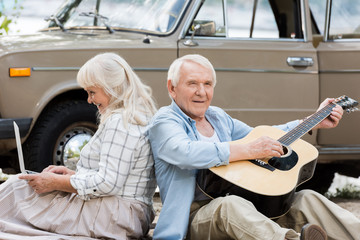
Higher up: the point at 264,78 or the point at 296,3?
the point at 296,3

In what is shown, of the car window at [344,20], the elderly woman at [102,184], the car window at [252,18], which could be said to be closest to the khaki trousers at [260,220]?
the elderly woman at [102,184]

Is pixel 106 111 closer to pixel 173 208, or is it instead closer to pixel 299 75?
pixel 173 208

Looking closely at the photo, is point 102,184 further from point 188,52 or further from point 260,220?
point 188,52

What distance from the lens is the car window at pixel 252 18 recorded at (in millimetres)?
6148

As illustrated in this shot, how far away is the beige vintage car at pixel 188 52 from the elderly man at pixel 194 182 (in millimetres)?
2196

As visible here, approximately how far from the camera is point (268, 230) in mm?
3182

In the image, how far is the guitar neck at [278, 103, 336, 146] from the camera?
387cm

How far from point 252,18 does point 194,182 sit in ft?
9.98

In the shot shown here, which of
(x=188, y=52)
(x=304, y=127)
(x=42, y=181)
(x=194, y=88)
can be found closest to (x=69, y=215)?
(x=42, y=181)

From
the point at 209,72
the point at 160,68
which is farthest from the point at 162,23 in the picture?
the point at 209,72

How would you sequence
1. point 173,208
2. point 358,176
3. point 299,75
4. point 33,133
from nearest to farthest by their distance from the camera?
point 173,208, point 33,133, point 299,75, point 358,176

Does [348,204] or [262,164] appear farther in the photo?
[348,204]

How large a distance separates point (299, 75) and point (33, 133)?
2.29 m

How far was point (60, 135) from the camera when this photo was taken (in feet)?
19.0
